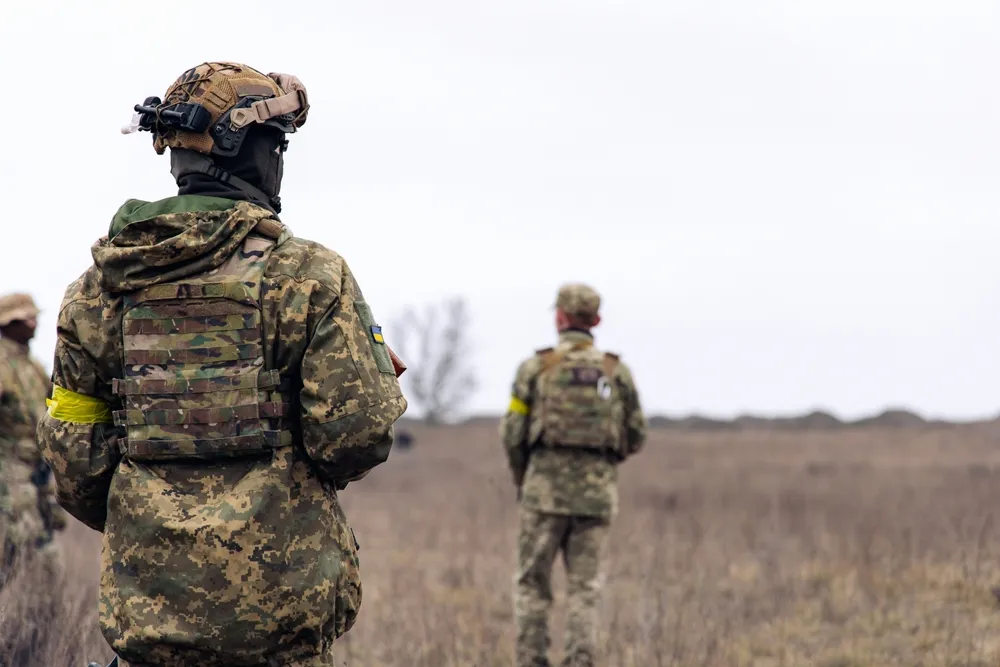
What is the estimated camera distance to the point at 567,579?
708 cm

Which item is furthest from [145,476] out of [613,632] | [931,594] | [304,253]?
[931,594]

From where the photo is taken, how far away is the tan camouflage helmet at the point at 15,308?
280 inches

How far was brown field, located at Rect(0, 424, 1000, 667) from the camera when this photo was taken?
6750mm

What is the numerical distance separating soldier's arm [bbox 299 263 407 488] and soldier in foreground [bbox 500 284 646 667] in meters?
3.89

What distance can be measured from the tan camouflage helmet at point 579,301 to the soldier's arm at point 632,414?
0.38 metres

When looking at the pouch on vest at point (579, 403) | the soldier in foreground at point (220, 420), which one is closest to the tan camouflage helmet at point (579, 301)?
the pouch on vest at point (579, 403)

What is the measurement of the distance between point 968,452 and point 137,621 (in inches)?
874

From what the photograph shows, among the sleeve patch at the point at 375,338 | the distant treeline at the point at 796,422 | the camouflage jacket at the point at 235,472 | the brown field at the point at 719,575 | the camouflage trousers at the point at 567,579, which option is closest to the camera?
the camouflage jacket at the point at 235,472

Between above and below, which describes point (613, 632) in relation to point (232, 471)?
below

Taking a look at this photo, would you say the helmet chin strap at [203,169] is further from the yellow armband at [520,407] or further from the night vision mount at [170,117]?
the yellow armband at [520,407]

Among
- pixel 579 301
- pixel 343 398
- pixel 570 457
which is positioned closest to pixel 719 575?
pixel 570 457

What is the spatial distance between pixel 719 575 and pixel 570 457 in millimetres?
3840

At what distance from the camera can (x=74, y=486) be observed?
128 inches

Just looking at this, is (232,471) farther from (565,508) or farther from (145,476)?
(565,508)
